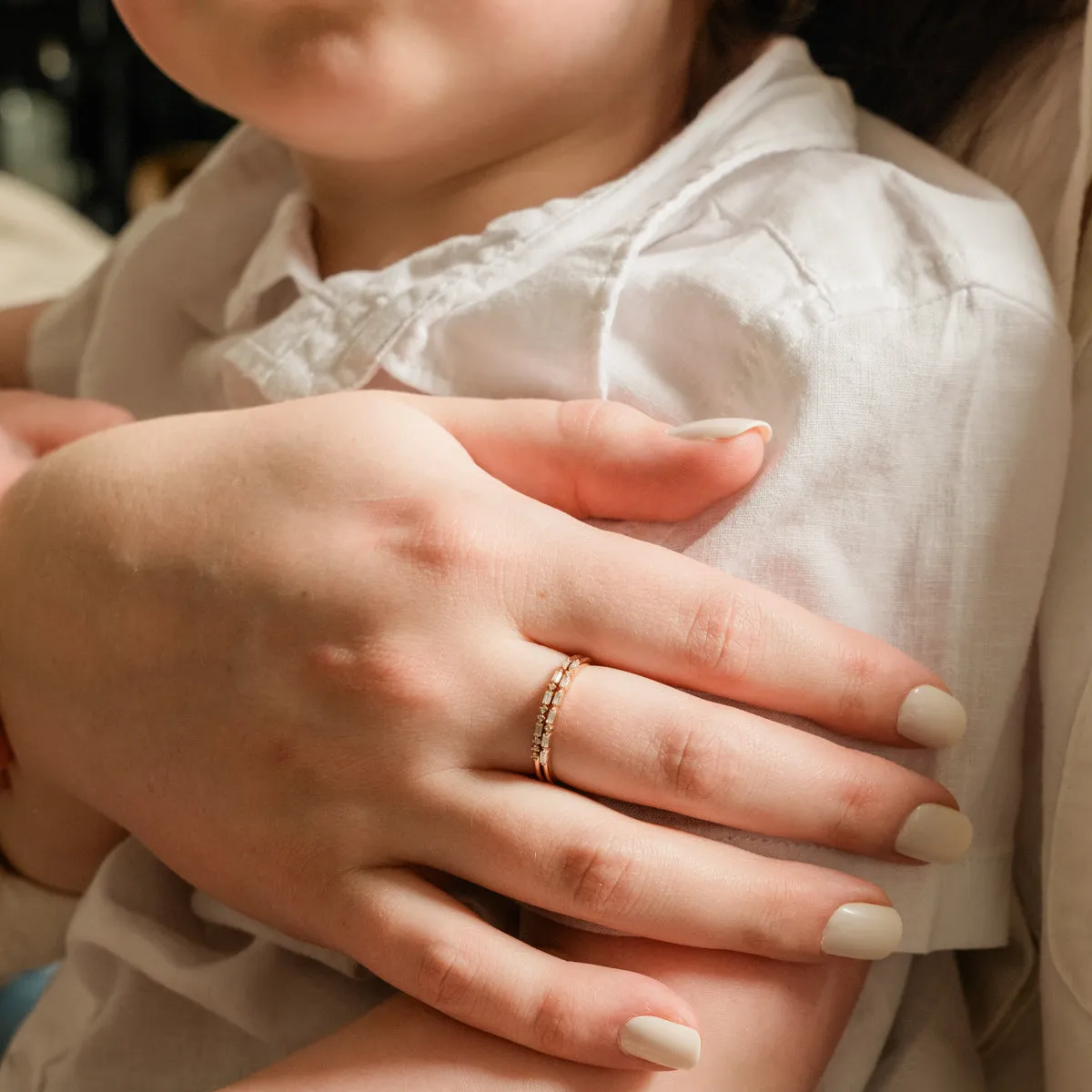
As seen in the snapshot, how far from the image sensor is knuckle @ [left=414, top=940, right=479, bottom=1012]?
454mm

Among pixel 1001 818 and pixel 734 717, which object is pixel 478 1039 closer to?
pixel 734 717

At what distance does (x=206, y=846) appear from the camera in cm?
53

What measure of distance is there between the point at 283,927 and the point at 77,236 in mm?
1424

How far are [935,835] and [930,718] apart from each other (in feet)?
0.17

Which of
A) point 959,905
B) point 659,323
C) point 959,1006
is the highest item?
point 659,323

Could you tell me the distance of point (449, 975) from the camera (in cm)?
46

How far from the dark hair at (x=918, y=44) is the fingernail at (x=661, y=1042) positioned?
622 millimetres

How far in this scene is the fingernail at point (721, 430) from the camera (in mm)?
494

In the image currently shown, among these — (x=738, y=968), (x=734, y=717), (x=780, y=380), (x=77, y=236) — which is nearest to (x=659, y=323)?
(x=780, y=380)

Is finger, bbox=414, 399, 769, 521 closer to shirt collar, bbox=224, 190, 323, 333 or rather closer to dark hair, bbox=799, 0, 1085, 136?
shirt collar, bbox=224, 190, 323, 333

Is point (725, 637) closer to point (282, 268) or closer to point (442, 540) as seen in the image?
point (442, 540)

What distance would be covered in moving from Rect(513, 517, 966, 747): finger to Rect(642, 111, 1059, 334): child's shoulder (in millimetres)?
146

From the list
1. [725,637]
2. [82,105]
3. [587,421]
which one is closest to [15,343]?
[587,421]

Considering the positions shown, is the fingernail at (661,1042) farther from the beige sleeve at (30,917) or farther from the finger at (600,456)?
the beige sleeve at (30,917)
